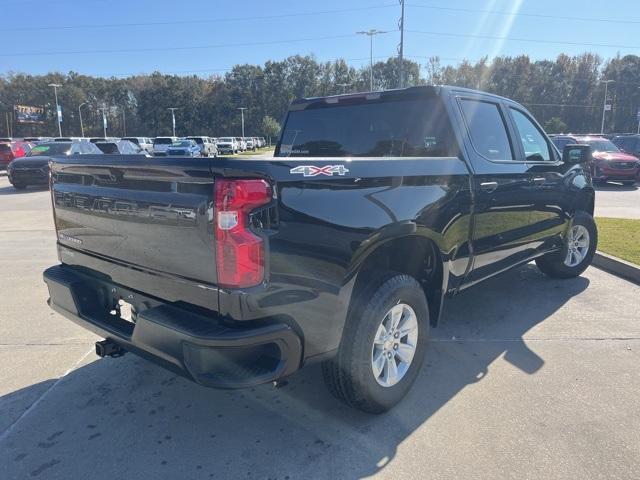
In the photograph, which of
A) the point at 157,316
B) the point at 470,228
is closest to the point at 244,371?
the point at 157,316

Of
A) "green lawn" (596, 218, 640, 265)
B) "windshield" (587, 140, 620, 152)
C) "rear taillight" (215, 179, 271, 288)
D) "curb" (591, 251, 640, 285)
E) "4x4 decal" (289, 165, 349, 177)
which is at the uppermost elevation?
"windshield" (587, 140, 620, 152)

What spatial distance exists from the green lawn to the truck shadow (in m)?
3.70

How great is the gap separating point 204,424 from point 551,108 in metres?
86.6

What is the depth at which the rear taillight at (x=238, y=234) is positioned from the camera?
213 cm

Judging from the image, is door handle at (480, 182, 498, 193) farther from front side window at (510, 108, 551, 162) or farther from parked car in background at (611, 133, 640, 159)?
parked car in background at (611, 133, 640, 159)

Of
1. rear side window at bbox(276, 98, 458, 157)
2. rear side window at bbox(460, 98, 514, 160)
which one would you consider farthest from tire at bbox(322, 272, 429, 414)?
rear side window at bbox(460, 98, 514, 160)

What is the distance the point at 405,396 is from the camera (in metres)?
3.21

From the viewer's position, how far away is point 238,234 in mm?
2141

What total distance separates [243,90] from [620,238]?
3796 inches

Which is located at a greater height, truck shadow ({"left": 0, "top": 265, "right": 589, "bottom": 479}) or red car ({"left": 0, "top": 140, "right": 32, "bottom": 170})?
red car ({"left": 0, "top": 140, "right": 32, "bottom": 170})

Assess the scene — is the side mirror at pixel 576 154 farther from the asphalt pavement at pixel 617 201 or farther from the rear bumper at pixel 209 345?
the asphalt pavement at pixel 617 201

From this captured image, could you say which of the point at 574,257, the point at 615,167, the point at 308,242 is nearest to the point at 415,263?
the point at 308,242

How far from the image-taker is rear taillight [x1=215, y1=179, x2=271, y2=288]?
6.98 feet

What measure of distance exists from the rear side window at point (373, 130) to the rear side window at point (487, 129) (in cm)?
29
